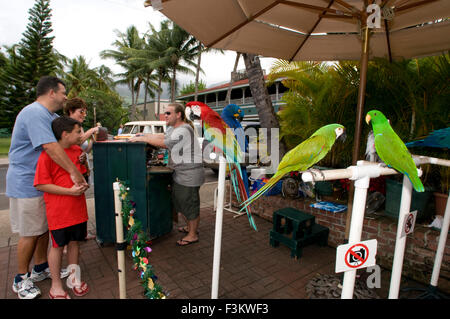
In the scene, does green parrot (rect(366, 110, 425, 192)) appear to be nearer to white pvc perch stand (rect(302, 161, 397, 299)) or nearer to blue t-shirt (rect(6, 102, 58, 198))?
white pvc perch stand (rect(302, 161, 397, 299))

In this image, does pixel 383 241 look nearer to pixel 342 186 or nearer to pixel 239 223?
pixel 342 186

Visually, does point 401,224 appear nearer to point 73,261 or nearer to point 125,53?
point 73,261

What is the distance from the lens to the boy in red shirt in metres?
2.15

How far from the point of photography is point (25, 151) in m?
2.25

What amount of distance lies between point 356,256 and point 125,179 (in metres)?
2.68

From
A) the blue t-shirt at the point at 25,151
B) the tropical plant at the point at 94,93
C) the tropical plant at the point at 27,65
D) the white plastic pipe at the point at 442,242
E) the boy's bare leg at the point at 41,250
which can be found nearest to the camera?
the white plastic pipe at the point at 442,242

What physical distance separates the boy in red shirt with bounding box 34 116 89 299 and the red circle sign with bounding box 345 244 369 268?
2223 mm

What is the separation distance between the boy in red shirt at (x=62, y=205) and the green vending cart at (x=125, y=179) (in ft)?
2.18

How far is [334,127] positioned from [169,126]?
215 centimetres

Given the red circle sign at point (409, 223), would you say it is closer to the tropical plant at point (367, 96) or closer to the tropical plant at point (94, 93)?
the tropical plant at point (367, 96)

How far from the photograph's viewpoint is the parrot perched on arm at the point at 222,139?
7.18 ft

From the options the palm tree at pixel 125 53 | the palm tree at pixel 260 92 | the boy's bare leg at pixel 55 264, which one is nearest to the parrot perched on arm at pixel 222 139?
the boy's bare leg at pixel 55 264
